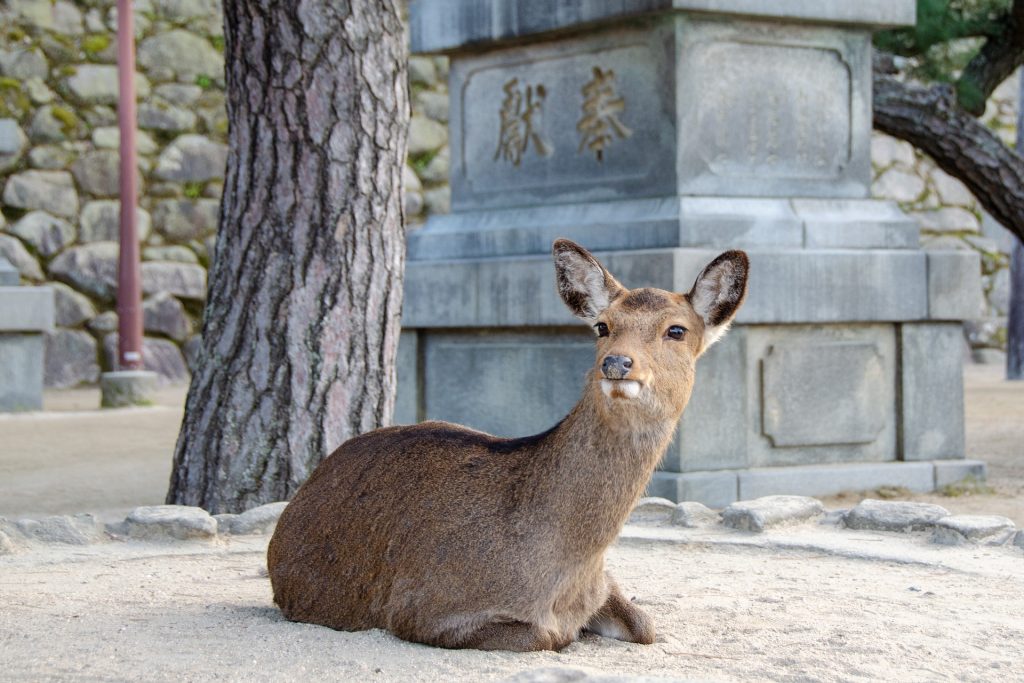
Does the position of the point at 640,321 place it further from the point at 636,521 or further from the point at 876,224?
the point at 876,224

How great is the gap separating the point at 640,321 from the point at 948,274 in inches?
173

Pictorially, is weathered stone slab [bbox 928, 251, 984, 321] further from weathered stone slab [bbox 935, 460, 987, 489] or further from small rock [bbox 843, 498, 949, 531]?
small rock [bbox 843, 498, 949, 531]

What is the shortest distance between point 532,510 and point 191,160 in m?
11.6

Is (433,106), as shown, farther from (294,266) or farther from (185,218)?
(294,266)

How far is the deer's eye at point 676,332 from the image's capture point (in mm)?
3666

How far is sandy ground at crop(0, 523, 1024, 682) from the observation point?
3.48 meters

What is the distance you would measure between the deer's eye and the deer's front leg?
0.71m

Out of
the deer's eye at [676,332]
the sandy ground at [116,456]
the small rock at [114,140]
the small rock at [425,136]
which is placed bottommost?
the sandy ground at [116,456]

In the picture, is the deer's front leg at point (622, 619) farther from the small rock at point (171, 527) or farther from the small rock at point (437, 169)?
the small rock at point (437, 169)

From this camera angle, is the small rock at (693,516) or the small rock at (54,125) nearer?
the small rock at (693,516)

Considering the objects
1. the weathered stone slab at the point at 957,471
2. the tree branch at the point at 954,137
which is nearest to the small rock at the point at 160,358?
the tree branch at the point at 954,137

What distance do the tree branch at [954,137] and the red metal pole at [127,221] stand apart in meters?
6.53

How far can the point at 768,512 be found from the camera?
18.5 feet

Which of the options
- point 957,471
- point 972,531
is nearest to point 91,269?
point 957,471
